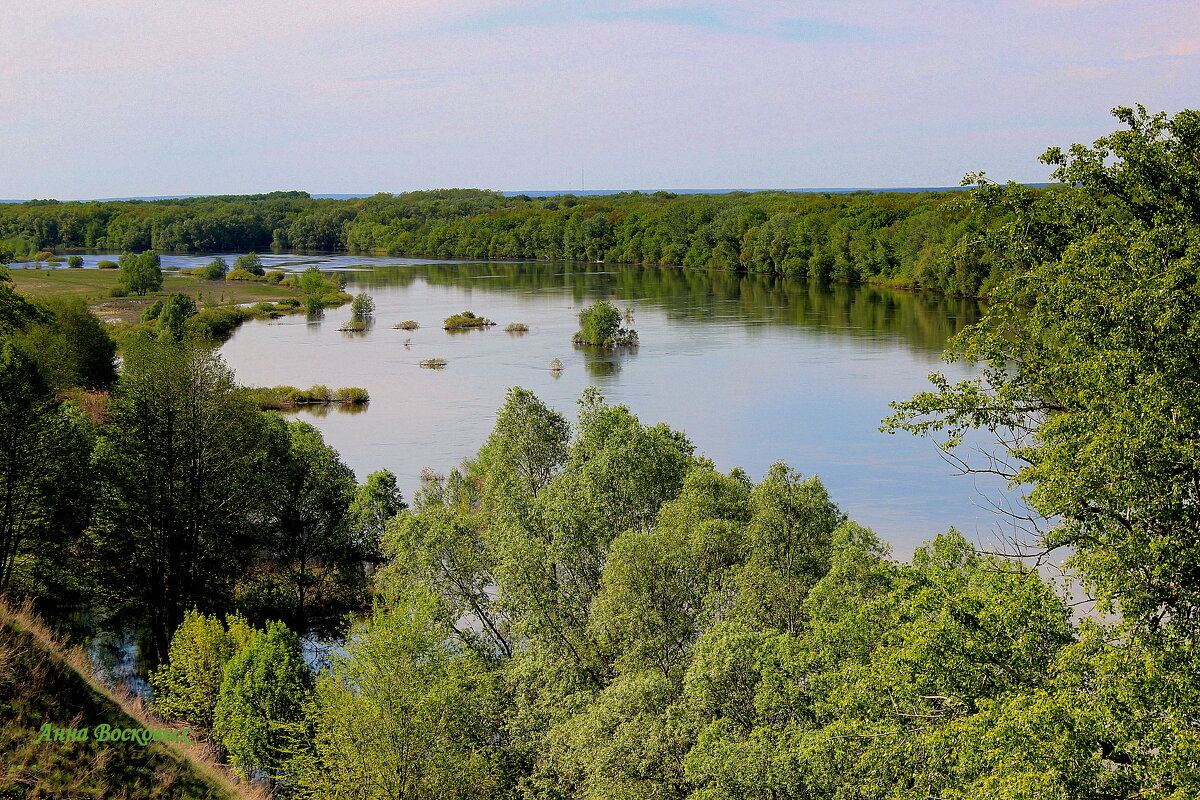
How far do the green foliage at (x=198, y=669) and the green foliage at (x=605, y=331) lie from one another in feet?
149

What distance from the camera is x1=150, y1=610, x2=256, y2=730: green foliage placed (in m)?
19.6

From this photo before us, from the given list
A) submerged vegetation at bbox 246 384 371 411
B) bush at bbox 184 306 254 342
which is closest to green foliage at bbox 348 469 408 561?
submerged vegetation at bbox 246 384 371 411

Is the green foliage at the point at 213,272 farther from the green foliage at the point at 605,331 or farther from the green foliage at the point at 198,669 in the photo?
the green foliage at the point at 198,669

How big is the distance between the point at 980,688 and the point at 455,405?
40224mm

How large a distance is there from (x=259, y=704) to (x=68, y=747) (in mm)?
7516

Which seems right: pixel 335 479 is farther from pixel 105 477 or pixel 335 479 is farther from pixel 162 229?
pixel 162 229

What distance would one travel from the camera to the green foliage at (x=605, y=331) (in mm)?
64750

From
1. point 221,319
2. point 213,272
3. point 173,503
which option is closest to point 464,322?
point 221,319

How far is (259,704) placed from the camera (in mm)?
18250

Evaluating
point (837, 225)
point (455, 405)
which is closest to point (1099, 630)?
point (455, 405)

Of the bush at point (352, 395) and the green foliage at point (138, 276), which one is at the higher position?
the green foliage at point (138, 276)

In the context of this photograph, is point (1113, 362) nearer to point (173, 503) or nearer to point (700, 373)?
point (173, 503)

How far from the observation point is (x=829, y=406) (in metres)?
45.5

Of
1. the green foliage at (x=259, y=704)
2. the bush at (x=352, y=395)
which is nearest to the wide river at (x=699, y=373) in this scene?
the bush at (x=352, y=395)
